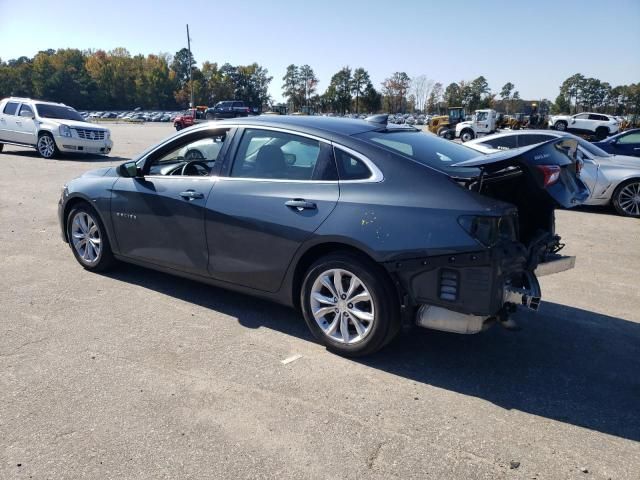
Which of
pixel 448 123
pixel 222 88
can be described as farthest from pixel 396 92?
pixel 448 123

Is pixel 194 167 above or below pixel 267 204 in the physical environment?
above

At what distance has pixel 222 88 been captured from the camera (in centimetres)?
13800

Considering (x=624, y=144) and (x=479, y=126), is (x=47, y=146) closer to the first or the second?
(x=624, y=144)

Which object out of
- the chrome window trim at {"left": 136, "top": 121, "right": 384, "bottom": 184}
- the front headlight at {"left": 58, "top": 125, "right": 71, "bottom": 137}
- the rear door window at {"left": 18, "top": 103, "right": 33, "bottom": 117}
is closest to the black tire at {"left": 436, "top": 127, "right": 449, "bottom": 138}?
the front headlight at {"left": 58, "top": 125, "right": 71, "bottom": 137}

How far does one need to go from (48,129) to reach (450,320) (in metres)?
16.5

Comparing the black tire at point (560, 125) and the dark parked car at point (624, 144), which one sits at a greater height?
the black tire at point (560, 125)

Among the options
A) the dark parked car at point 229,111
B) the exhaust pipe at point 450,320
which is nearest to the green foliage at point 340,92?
the dark parked car at point 229,111

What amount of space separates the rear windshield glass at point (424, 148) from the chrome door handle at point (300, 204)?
2.11ft

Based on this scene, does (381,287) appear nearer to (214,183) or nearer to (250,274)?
(250,274)

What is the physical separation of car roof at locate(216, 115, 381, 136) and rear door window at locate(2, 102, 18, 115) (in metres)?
15.6

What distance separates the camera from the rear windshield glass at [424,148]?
364 centimetres

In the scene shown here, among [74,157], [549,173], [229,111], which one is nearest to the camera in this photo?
[549,173]

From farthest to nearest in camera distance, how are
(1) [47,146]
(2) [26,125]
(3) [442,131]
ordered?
(3) [442,131], (2) [26,125], (1) [47,146]

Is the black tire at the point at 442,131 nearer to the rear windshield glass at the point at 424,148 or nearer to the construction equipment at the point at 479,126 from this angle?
the construction equipment at the point at 479,126
